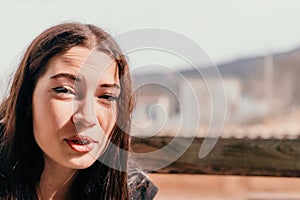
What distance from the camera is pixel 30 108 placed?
1.78 metres

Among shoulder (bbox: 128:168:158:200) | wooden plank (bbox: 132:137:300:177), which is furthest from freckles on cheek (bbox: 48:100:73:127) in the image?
wooden plank (bbox: 132:137:300:177)

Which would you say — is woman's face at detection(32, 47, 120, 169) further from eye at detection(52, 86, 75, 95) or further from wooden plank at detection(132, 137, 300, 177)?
wooden plank at detection(132, 137, 300, 177)

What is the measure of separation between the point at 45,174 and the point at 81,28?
1.19ft

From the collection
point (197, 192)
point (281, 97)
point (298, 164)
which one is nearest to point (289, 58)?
point (281, 97)

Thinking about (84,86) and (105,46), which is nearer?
(84,86)

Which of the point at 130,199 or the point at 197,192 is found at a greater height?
the point at 130,199

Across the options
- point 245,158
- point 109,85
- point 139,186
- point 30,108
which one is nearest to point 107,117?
point 109,85

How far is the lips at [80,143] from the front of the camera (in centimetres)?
168

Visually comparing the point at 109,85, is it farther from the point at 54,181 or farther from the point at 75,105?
the point at 54,181

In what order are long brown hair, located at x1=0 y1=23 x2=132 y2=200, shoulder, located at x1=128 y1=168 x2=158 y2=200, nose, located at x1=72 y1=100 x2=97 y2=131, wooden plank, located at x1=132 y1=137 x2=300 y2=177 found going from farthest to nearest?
1. wooden plank, located at x1=132 y1=137 x2=300 y2=177
2. shoulder, located at x1=128 y1=168 x2=158 y2=200
3. long brown hair, located at x1=0 y1=23 x2=132 y2=200
4. nose, located at x1=72 y1=100 x2=97 y2=131

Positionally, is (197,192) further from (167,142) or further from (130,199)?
(130,199)

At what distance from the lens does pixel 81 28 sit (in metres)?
1.82

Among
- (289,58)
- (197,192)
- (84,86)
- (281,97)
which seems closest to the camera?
(84,86)

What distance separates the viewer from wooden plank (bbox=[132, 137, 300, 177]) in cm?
241
